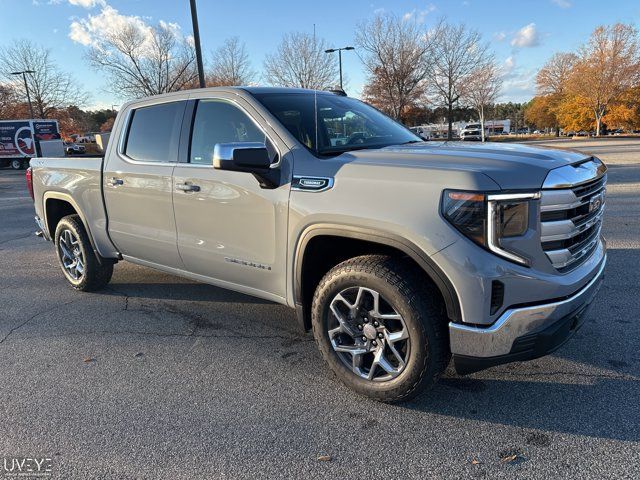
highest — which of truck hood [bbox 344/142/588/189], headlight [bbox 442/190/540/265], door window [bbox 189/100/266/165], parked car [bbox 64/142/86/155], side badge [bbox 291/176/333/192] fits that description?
parked car [bbox 64/142/86/155]

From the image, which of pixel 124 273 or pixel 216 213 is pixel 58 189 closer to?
pixel 124 273

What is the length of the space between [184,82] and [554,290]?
2882 centimetres

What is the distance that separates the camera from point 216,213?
3.40m

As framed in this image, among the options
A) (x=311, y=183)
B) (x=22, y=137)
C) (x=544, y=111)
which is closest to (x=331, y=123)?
(x=311, y=183)

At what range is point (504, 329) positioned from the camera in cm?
234

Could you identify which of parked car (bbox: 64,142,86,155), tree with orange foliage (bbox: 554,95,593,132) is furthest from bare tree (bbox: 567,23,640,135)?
parked car (bbox: 64,142,86,155)

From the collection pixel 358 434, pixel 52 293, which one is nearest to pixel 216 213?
pixel 358 434

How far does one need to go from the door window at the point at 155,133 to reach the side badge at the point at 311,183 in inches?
52.6

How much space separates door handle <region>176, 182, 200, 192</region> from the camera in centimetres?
351

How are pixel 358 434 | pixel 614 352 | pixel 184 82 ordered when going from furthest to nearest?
1. pixel 184 82
2. pixel 614 352
3. pixel 358 434

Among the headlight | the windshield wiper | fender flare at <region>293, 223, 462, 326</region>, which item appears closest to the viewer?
the headlight

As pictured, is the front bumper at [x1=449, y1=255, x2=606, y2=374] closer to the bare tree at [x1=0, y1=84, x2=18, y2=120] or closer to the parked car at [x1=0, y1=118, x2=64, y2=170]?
the parked car at [x1=0, y1=118, x2=64, y2=170]

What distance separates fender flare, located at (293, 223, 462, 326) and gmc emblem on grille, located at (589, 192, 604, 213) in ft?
3.30

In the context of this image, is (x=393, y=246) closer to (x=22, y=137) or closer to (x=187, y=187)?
(x=187, y=187)
